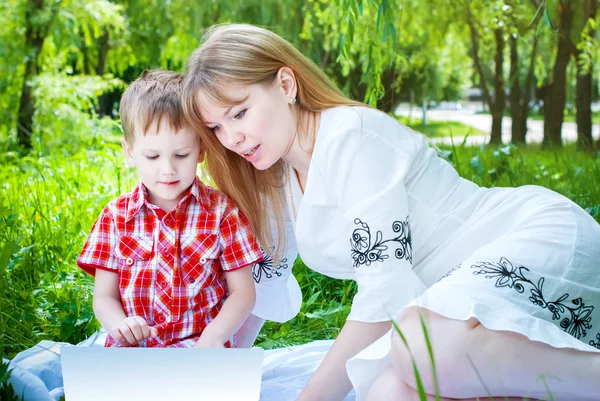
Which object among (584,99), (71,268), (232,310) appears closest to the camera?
(232,310)

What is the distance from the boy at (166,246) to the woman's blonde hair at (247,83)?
0.07m

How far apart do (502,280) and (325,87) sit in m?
0.66

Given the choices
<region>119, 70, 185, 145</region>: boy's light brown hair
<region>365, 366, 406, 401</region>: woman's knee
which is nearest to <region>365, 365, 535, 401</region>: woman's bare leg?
<region>365, 366, 406, 401</region>: woman's knee

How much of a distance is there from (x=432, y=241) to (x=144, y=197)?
0.70 m

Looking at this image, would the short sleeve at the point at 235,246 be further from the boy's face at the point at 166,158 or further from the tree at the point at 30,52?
the tree at the point at 30,52

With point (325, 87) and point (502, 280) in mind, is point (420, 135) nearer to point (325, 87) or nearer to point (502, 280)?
point (325, 87)

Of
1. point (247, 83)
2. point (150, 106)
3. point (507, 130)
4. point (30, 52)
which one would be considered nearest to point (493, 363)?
point (247, 83)

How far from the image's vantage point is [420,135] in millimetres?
1938

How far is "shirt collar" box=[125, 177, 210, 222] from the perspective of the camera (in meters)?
1.85

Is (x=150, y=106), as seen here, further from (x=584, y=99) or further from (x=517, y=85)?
(x=517, y=85)

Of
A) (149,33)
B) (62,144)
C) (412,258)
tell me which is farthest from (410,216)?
(149,33)

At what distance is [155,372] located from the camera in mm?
1470

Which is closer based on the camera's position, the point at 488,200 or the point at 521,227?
the point at 521,227

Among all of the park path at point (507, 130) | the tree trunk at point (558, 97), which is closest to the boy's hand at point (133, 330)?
the park path at point (507, 130)
